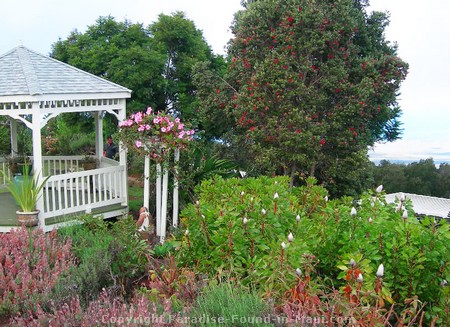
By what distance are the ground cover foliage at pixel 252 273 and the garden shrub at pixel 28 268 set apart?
0.05 feet

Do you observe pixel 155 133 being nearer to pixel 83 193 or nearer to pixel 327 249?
pixel 83 193

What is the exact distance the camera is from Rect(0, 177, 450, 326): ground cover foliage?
396 centimetres

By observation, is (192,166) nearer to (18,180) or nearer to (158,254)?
(158,254)

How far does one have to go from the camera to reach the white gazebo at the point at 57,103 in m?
8.88

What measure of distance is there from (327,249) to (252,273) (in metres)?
0.77

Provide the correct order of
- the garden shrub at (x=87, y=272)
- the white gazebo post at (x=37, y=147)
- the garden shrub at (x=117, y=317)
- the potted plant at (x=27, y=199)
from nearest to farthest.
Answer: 1. the garden shrub at (x=117, y=317)
2. the garden shrub at (x=87, y=272)
3. the potted plant at (x=27, y=199)
4. the white gazebo post at (x=37, y=147)

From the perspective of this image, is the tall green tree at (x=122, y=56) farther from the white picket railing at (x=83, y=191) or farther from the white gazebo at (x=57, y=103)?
the white gazebo at (x=57, y=103)

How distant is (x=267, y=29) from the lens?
43.0 feet

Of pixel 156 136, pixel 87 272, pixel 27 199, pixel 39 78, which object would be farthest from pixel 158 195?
pixel 87 272

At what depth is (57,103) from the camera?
9.52 m

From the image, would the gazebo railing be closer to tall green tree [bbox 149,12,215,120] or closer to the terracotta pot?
the terracotta pot

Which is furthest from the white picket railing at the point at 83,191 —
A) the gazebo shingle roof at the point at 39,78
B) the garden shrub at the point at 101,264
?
the garden shrub at the point at 101,264

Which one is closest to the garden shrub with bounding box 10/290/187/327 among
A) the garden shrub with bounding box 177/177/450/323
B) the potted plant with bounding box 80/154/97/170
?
the garden shrub with bounding box 177/177/450/323

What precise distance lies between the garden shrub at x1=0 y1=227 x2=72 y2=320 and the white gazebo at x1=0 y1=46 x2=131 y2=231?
2742 mm
